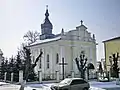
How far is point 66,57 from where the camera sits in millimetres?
38812

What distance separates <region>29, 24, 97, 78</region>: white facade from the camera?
38219 mm

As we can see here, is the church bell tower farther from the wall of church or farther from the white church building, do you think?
the wall of church

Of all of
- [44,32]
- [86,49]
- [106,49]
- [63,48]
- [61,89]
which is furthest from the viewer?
[44,32]

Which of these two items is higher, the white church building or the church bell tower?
the church bell tower

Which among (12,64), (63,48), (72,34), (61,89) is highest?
(72,34)

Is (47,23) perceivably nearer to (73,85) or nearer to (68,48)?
(68,48)

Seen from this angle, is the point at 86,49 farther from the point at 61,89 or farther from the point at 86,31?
the point at 61,89

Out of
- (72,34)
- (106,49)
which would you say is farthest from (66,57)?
(106,49)

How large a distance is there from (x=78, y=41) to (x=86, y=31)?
2.80 meters

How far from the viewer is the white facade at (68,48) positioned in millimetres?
38219

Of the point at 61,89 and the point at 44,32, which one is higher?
the point at 44,32

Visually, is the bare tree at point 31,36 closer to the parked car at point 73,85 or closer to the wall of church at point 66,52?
the wall of church at point 66,52

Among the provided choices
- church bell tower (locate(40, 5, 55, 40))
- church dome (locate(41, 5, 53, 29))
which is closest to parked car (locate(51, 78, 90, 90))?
church bell tower (locate(40, 5, 55, 40))

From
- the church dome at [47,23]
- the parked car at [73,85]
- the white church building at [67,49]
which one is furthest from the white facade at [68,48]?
the parked car at [73,85]
